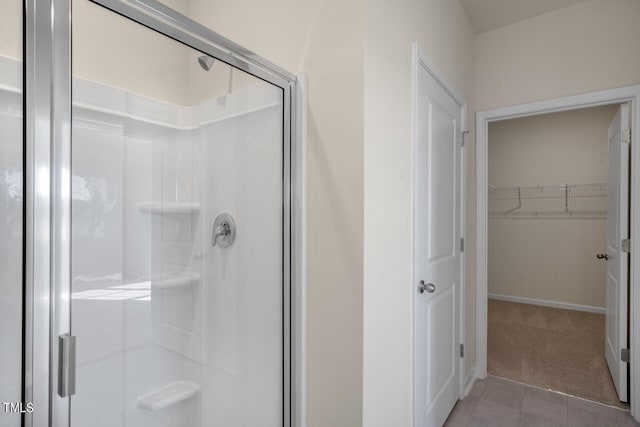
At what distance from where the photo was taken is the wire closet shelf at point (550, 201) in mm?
4121

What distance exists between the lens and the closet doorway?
3.55 m

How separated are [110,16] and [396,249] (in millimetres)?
1271

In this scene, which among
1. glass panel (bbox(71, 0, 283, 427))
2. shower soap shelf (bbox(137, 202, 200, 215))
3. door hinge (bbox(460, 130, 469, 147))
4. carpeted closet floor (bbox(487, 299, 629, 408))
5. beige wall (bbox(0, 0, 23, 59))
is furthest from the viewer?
carpeted closet floor (bbox(487, 299, 629, 408))

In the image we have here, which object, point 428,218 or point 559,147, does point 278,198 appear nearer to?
point 428,218

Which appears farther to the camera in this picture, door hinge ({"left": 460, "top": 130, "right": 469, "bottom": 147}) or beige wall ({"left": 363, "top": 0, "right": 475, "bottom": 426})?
door hinge ({"left": 460, "top": 130, "right": 469, "bottom": 147})

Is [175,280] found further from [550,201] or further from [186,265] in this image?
[550,201]

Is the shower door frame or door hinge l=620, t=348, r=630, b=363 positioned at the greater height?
the shower door frame

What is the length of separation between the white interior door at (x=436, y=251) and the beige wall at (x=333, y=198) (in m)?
0.52

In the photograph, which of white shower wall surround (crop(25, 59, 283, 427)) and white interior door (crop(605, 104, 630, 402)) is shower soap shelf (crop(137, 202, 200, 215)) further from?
white interior door (crop(605, 104, 630, 402))

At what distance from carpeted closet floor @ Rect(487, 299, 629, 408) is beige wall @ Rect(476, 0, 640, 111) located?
2.12 metres

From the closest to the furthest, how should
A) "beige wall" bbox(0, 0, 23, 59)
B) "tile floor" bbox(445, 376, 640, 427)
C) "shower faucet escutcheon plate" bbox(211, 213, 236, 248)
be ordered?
1. "beige wall" bbox(0, 0, 23, 59)
2. "shower faucet escutcheon plate" bbox(211, 213, 236, 248)
3. "tile floor" bbox(445, 376, 640, 427)

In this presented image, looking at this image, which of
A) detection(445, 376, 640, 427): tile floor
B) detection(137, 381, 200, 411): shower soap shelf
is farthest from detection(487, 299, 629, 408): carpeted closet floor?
detection(137, 381, 200, 411): shower soap shelf

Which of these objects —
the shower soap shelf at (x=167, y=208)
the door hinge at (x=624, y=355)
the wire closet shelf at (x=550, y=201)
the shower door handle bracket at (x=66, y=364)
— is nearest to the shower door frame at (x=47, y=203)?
the shower door handle bracket at (x=66, y=364)

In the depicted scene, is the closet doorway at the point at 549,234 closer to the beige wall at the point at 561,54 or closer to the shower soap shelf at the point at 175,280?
the beige wall at the point at 561,54
